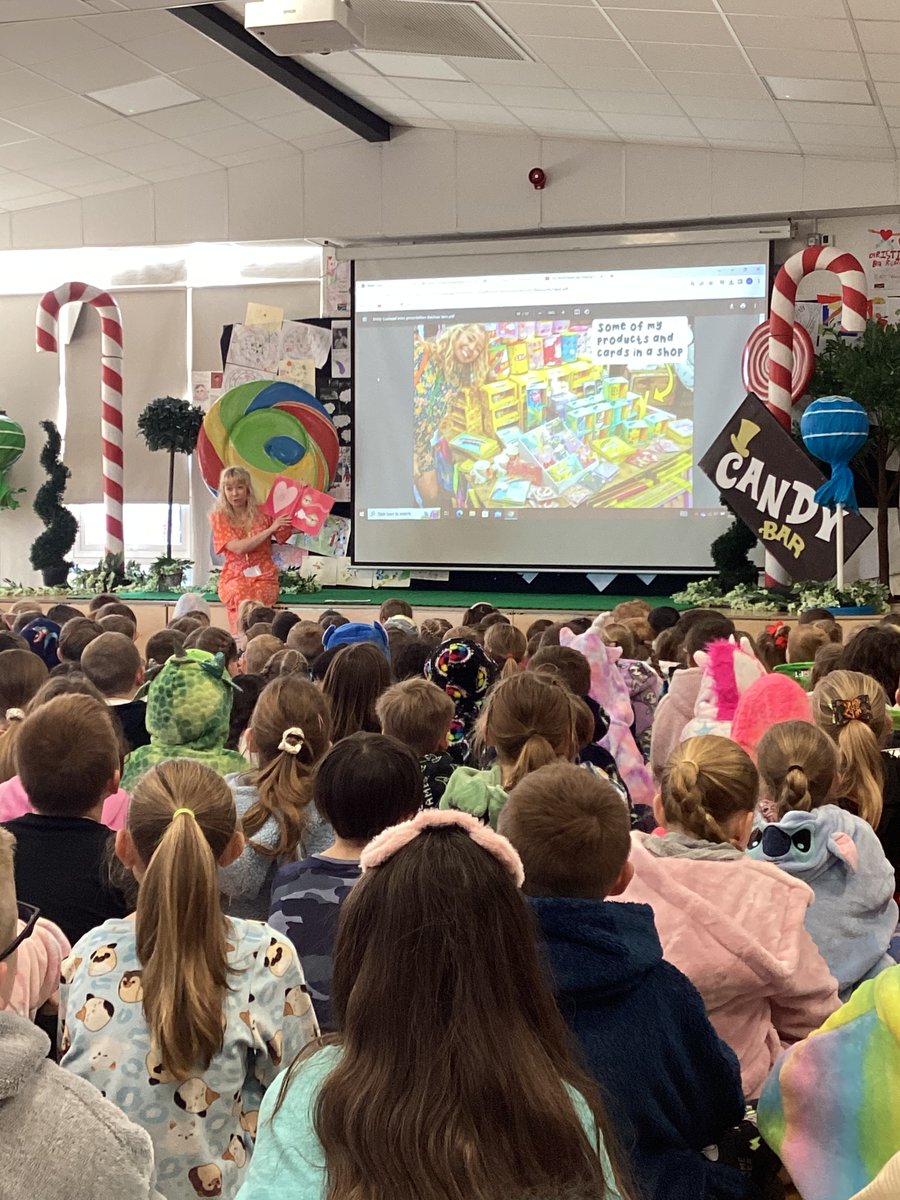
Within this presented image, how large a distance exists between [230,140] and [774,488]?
4.54m

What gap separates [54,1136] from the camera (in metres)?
0.94

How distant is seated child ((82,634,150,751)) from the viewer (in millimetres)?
3691

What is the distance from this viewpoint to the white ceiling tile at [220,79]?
320 inches

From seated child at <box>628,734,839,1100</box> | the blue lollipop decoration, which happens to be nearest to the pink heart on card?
the blue lollipop decoration

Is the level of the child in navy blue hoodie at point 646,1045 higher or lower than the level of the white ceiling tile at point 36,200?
→ lower

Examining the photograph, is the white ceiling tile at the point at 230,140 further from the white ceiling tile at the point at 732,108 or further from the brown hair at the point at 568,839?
the brown hair at the point at 568,839

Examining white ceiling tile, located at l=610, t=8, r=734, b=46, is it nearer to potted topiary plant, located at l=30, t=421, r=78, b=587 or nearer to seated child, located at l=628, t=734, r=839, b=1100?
seated child, located at l=628, t=734, r=839, b=1100

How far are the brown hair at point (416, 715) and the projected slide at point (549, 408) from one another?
6480mm

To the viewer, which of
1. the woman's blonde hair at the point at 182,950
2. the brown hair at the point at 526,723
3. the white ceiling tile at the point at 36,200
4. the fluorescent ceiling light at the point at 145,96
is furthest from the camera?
the white ceiling tile at the point at 36,200

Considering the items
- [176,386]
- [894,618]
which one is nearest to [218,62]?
[176,386]

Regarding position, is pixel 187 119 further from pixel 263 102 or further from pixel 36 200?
pixel 36 200

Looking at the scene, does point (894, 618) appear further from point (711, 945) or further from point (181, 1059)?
point (181, 1059)

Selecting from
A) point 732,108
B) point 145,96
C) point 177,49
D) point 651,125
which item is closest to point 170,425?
point 145,96

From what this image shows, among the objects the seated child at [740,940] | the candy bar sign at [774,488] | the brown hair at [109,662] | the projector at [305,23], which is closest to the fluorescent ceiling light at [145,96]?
the projector at [305,23]
